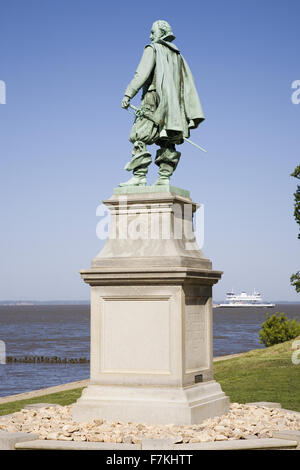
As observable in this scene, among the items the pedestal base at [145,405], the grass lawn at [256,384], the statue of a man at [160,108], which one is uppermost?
the statue of a man at [160,108]

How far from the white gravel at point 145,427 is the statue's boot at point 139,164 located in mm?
3717

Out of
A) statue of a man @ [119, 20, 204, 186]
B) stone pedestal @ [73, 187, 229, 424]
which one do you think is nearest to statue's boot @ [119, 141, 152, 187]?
statue of a man @ [119, 20, 204, 186]

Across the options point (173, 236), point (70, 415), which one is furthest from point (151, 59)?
point (70, 415)

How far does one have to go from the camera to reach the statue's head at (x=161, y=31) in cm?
1189

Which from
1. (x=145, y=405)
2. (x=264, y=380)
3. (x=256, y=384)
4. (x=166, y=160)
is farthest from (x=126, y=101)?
(x=264, y=380)

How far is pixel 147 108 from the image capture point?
1173 cm

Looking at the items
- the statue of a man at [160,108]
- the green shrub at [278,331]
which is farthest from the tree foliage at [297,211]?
the statue of a man at [160,108]

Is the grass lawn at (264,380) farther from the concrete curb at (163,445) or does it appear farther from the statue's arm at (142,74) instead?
the statue's arm at (142,74)

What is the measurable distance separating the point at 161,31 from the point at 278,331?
81.3 ft

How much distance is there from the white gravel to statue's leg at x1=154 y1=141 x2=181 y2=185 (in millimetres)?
3805

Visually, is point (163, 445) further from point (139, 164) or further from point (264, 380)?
point (264, 380)

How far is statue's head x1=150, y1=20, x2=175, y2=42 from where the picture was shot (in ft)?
39.0

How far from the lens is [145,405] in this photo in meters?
10.4

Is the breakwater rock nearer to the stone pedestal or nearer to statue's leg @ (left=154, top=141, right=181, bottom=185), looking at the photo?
statue's leg @ (left=154, top=141, right=181, bottom=185)
